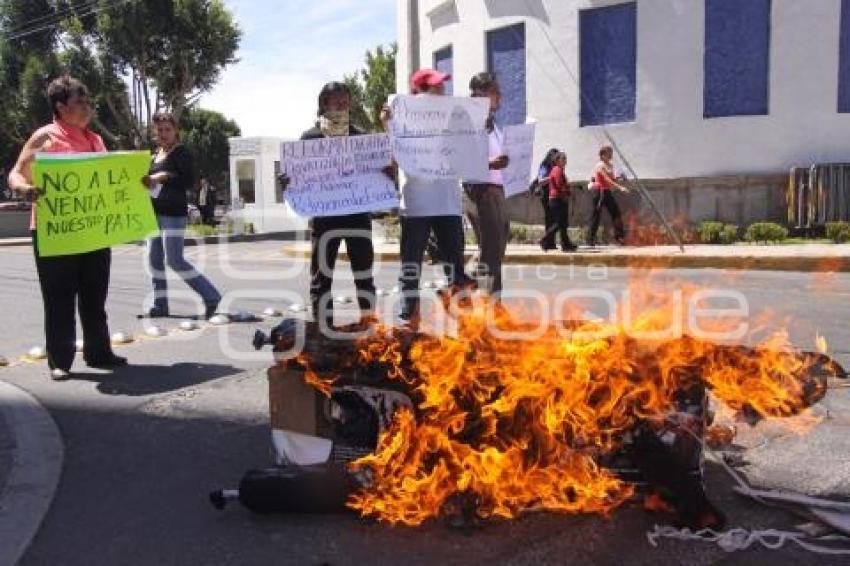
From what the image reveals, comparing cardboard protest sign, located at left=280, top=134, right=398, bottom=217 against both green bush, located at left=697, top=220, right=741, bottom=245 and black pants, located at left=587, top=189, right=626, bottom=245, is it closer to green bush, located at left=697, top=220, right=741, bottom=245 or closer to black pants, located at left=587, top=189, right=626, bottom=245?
black pants, located at left=587, top=189, right=626, bottom=245

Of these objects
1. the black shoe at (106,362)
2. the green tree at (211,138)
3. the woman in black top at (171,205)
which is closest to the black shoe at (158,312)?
the woman in black top at (171,205)

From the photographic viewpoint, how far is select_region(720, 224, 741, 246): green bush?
1468cm

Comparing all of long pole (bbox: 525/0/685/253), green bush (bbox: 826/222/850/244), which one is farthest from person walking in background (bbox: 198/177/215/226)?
green bush (bbox: 826/222/850/244)

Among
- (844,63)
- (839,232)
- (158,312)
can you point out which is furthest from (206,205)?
(158,312)

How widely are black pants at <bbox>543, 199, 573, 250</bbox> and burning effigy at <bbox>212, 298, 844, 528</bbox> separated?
36.1ft

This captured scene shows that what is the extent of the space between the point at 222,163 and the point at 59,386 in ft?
192

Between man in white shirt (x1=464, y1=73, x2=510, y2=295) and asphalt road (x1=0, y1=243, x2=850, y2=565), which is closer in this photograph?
asphalt road (x1=0, y1=243, x2=850, y2=565)

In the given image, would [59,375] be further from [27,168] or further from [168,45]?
[168,45]

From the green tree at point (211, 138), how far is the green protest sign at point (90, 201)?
53199 millimetres

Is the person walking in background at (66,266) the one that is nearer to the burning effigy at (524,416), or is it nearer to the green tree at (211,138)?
the burning effigy at (524,416)

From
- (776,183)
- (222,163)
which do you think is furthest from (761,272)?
(222,163)

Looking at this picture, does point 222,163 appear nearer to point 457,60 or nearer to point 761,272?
point 457,60

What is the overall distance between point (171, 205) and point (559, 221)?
805cm

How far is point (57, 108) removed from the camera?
5.59 metres
